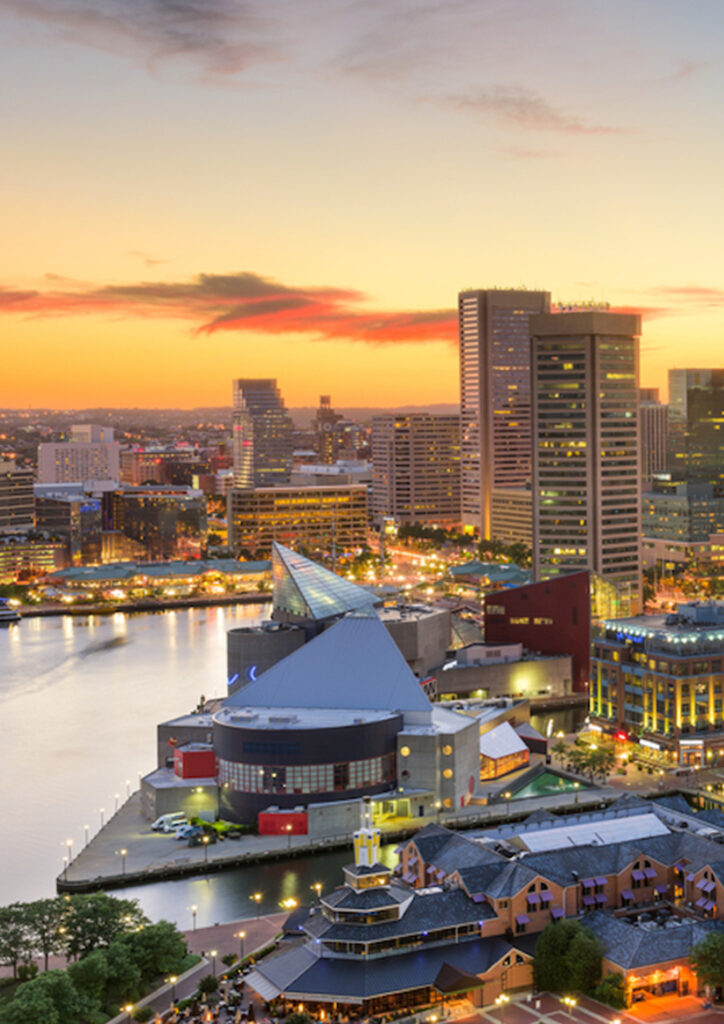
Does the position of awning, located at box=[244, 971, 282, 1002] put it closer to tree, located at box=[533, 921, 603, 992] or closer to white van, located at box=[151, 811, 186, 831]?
tree, located at box=[533, 921, 603, 992]

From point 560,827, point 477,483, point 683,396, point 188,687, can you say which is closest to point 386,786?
point 560,827

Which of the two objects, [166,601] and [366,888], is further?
[166,601]

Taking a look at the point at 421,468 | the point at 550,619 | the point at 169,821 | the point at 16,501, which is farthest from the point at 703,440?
the point at 169,821

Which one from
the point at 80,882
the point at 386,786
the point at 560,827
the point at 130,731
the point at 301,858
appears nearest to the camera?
the point at 560,827

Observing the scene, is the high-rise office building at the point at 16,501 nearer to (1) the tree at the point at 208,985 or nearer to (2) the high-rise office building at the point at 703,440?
(2) the high-rise office building at the point at 703,440

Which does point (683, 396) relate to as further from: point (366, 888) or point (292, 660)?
point (366, 888)
